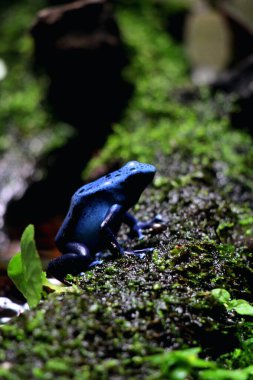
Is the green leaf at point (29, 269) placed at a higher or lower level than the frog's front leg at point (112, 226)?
higher

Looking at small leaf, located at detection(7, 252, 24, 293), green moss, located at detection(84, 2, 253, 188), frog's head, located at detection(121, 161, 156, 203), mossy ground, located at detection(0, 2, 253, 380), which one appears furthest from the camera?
green moss, located at detection(84, 2, 253, 188)

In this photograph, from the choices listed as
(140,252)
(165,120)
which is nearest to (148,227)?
(140,252)

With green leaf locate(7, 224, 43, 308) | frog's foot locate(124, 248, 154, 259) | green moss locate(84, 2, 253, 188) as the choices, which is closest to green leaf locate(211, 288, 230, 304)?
frog's foot locate(124, 248, 154, 259)

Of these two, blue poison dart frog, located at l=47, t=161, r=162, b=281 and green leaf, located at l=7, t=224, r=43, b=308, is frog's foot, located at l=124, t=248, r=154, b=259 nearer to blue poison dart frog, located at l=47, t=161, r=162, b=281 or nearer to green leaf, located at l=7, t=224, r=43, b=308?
blue poison dart frog, located at l=47, t=161, r=162, b=281

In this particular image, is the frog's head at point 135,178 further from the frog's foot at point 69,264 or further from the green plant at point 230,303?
the green plant at point 230,303

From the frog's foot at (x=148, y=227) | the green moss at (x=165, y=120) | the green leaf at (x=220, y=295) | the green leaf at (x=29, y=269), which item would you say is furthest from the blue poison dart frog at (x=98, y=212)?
the green moss at (x=165, y=120)

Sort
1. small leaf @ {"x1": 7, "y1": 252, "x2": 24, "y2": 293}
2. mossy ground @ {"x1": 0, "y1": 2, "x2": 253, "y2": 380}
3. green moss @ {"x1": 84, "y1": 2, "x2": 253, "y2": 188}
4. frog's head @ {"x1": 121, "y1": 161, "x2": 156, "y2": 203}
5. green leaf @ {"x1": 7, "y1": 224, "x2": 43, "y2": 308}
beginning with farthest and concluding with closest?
1. green moss @ {"x1": 84, "y1": 2, "x2": 253, "y2": 188}
2. frog's head @ {"x1": 121, "y1": 161, "x2": 156, "y2": 203}
3. small leaf @ {"x1": 7, "y1": 252, "x2": 24, "y2": 293}
4. green leaf @ {"x1": 7, "y1": 224, "x2": 43, "y2": 308}
5. mossy ground @ {"x1": 0, "y1": 2, "x2": 253, "y2": 380}
